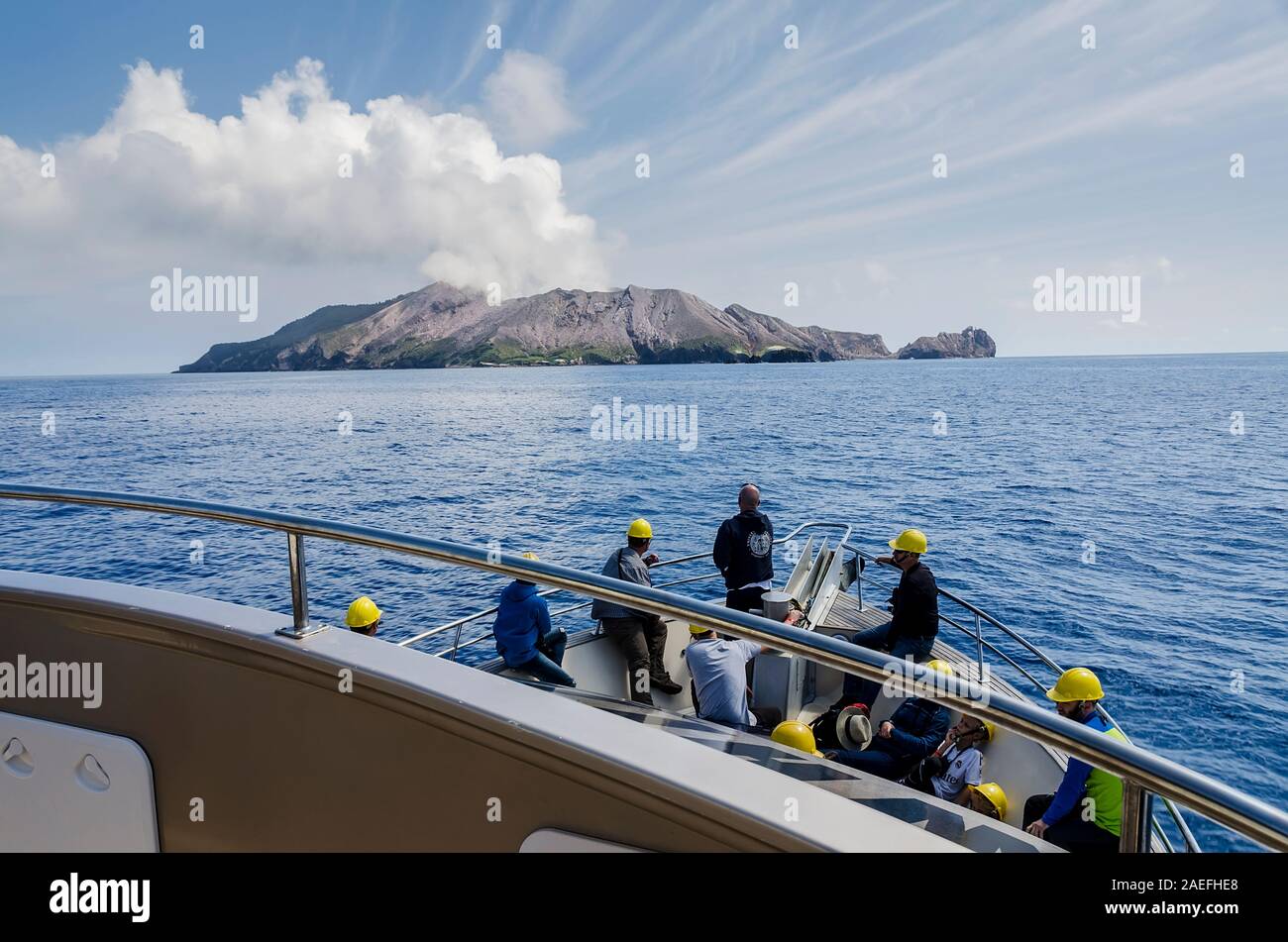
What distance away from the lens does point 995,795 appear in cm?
516

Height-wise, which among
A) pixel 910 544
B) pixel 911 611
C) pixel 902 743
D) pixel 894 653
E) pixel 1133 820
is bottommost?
pixel 902 743

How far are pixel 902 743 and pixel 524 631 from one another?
295 cm

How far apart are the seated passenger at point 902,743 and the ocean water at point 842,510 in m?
6.47

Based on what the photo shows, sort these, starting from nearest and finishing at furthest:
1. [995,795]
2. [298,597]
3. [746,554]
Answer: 1. [298,597]
2. [995,795]
3. [746,554]

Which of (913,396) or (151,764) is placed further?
(913,396)

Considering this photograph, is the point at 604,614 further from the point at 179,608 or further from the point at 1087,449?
the point at 1087,449

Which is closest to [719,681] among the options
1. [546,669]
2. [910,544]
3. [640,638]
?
[546,669]

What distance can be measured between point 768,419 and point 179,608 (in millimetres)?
67954

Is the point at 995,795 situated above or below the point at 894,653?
below

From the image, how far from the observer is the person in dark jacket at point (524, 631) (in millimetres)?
5734

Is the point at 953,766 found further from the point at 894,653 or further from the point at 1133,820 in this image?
the point at 1133,820

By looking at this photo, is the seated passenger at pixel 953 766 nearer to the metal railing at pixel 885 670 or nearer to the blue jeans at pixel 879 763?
the blue jeans at pixel 879 763
